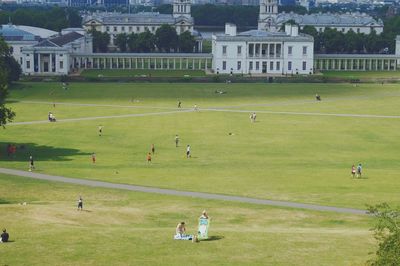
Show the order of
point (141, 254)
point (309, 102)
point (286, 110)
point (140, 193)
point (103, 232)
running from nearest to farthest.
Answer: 1. point (141, 254)
2. point (103, 232)
3. point (140, 193)
4. point (286, 110)
5. point (309, 102)

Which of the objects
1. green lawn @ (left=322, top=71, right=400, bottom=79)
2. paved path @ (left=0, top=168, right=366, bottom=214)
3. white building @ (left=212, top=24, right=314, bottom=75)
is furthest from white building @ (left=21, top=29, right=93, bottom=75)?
paved path @ (left=0, top=168, right=366, bottom=214)

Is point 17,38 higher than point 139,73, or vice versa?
point 17,38

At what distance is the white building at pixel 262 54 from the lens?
181375mm

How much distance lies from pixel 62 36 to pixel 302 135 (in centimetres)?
11168

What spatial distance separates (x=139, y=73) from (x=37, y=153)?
94235mm

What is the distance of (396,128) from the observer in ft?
324

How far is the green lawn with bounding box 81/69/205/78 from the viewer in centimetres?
16825

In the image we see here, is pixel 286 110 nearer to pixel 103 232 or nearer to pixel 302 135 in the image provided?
pixel 302 135

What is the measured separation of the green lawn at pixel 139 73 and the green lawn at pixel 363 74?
2555 centimetres

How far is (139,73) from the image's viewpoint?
572 ft

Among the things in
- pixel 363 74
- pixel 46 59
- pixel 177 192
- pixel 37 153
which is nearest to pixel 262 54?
pixel 363 74

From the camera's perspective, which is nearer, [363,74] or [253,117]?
[253,117]

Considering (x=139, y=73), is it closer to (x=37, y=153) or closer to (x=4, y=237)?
(x=37, y=153)

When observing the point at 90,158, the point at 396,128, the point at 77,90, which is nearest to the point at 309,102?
the point at 396,128
